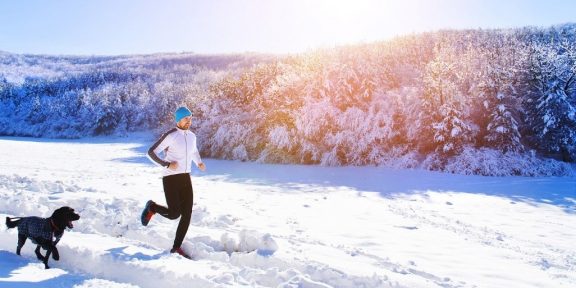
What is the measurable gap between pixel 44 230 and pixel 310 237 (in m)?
3.52

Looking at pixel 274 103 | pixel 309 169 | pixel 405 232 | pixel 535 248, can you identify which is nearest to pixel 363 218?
pixel 405 232

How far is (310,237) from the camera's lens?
6281mm

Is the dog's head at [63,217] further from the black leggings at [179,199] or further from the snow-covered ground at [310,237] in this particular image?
the black leggings at [179,199]

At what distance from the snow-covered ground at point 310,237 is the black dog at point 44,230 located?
17cm

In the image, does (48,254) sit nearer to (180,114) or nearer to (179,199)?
(179,199)

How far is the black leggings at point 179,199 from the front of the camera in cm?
484

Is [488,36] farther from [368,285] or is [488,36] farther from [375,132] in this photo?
[368,285]

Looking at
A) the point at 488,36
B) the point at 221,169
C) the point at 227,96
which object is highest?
the point at 488,36

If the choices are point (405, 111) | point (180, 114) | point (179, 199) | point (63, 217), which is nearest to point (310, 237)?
point (179, 199)

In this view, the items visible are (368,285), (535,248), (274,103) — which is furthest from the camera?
(274,103)

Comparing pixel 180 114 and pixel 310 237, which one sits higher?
pixel 180 114

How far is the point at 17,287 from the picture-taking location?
3.77m

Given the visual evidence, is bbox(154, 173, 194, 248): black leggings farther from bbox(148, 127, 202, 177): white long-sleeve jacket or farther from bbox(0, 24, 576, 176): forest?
bbox(0, 24, 576, 176): forest

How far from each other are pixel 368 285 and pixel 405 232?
3.07 m
